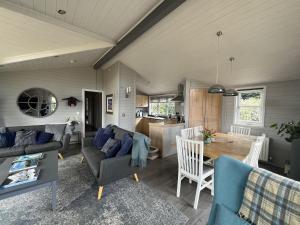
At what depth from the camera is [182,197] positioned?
2402 mm

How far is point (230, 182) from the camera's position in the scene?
1.25m

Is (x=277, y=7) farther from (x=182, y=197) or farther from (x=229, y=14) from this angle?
(x=182, y=197)

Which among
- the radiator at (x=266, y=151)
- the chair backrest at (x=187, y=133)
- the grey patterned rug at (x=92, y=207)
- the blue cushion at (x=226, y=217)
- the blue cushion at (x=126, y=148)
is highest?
the chair backrest at (x=187, y=133)

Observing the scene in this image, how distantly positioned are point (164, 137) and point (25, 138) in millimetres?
3466

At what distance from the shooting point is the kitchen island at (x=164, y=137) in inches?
168

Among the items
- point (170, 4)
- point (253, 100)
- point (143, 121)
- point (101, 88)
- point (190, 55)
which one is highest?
point (170, 4)

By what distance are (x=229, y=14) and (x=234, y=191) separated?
233 cm

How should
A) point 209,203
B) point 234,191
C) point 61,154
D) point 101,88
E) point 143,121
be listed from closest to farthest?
point 234,191, point 209,203, point 61,154, point 101,88, point 143,121

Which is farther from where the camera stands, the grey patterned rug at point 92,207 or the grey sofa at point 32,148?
the grey sofa at point 32,148

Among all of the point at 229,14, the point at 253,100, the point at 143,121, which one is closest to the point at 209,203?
the point at 229,14

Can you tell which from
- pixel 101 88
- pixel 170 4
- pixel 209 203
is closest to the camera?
pixel 170 4

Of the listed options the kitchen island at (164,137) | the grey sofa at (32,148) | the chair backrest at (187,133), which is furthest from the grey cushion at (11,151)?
the chair backrest at (187,133)

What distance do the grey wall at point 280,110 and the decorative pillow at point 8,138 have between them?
6.18m

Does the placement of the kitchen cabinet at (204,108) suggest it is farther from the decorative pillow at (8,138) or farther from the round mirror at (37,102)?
the decorative pillow at (8,138)
